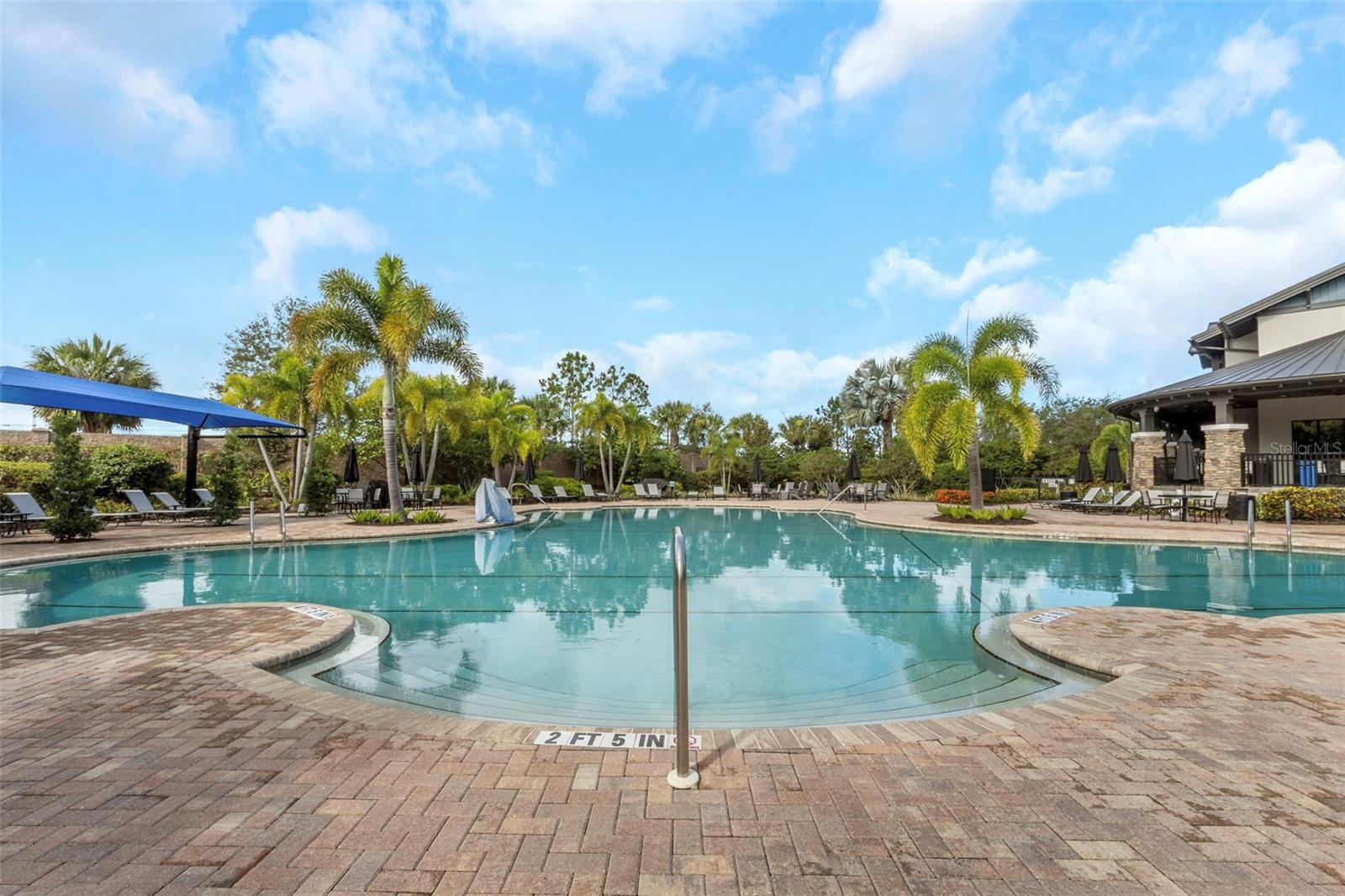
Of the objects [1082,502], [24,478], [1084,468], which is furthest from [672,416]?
[24,478]

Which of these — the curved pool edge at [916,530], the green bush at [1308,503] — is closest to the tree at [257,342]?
the curved pool edge at [916,530]

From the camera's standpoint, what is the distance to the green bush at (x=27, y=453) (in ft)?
58.4

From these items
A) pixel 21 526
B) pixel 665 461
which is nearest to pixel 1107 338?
pixel 665 461

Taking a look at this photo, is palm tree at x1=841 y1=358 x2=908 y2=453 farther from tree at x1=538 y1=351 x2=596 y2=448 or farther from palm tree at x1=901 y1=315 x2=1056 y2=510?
tree at x1=538 y1=351 x2=596 y2=448

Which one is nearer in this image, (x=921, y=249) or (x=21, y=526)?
(x=21, y=526)

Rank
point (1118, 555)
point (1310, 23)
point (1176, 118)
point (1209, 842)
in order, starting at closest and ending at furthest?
point (1209, 842) → point (1310, 23) → point (1118, 555) → point (1176, 118)

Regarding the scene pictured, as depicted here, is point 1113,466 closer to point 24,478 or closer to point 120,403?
point 120,403

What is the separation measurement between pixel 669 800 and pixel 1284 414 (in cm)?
2484

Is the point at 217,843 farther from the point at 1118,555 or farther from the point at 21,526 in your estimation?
the point at 21,526

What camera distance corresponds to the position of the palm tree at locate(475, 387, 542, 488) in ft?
80.1

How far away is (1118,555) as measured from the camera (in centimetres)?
1089

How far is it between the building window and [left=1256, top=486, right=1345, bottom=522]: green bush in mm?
5094

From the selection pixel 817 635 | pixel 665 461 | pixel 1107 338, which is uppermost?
pixel 1107 338

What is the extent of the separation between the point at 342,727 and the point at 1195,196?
21.6m
